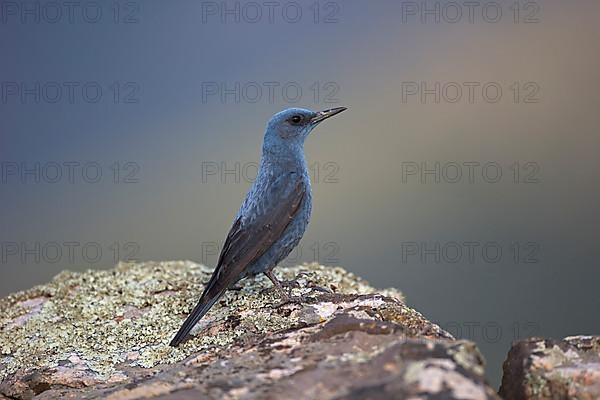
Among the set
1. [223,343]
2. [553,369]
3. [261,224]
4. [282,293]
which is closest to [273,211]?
[261,224]

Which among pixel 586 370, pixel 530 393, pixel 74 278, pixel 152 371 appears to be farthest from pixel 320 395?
pixel 74 278

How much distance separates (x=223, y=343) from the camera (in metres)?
4.04

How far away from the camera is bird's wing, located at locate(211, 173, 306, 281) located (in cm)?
485

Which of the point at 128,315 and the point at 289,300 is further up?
the point at 289,300

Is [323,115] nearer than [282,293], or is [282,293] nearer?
[282,293]

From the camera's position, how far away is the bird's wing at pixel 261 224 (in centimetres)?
485

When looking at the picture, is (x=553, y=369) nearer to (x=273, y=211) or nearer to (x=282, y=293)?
(x=282, y=293)

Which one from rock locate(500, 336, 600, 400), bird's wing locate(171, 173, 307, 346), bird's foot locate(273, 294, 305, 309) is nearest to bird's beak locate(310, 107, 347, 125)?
bird's wing locate(171, 173, 307, 346)

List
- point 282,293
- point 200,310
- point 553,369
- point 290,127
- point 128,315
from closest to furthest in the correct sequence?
point 553,369
point 200,310
point 282,293
point 128,315
point 290,127

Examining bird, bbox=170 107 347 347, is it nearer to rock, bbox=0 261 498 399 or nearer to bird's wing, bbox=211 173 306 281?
bird's wing, bbox=211 173 306 281

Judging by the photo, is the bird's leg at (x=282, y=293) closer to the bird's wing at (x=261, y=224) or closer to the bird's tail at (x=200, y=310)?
the bird's wing at (x=261, y=224)

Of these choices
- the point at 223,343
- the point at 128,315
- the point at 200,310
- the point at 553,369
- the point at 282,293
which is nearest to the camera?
the point at 553,369

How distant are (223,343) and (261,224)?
1143mm

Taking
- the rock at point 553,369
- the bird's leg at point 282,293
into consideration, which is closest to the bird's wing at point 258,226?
the bird's leg at point 282,293
